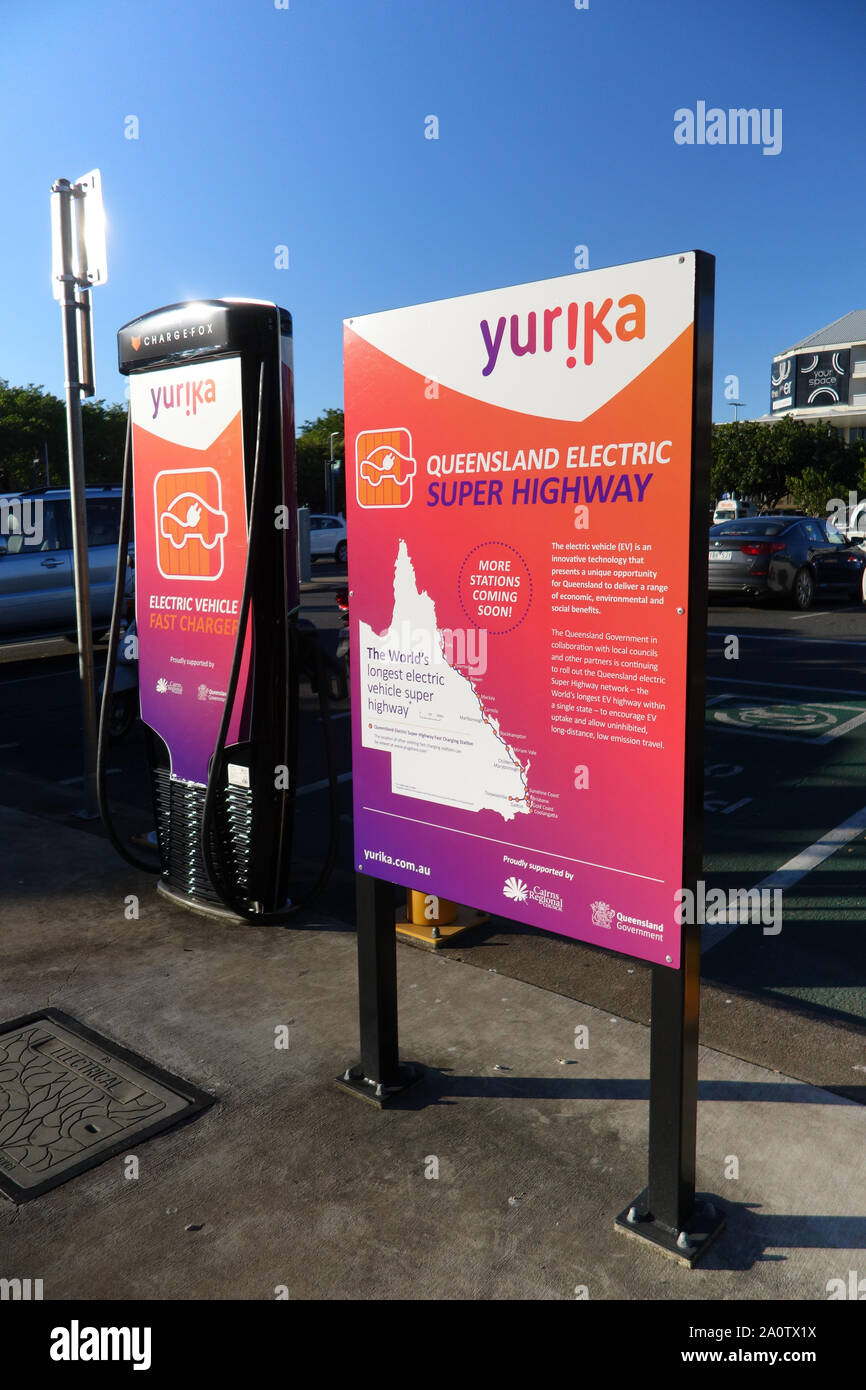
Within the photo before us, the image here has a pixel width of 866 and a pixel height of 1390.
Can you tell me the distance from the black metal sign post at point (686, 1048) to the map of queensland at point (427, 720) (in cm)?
50

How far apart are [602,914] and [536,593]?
2.79 feet

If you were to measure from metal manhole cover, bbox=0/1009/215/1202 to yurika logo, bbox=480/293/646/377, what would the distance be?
7.92ft

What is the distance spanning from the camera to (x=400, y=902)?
496 cm

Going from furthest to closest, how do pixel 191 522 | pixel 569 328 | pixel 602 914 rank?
pixel 191 522 < pixel 602 914 < pixel 569 328

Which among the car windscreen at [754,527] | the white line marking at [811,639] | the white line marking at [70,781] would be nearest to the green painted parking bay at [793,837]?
the white line marking at [811,639]

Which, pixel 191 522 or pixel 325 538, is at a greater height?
pixel 325 538

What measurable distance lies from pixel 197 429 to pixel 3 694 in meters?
6.99

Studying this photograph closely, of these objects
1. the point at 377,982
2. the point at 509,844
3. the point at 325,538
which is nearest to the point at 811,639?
the point at 377,982

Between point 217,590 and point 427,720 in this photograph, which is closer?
point 427,720

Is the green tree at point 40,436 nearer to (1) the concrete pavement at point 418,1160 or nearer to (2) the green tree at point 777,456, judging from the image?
(2) the green tree at point 777,456

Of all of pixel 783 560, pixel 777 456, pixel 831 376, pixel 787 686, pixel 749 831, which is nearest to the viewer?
pixel 749 831

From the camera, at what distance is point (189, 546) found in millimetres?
4547

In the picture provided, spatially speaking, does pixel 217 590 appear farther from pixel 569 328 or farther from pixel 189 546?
pixel 569 328
